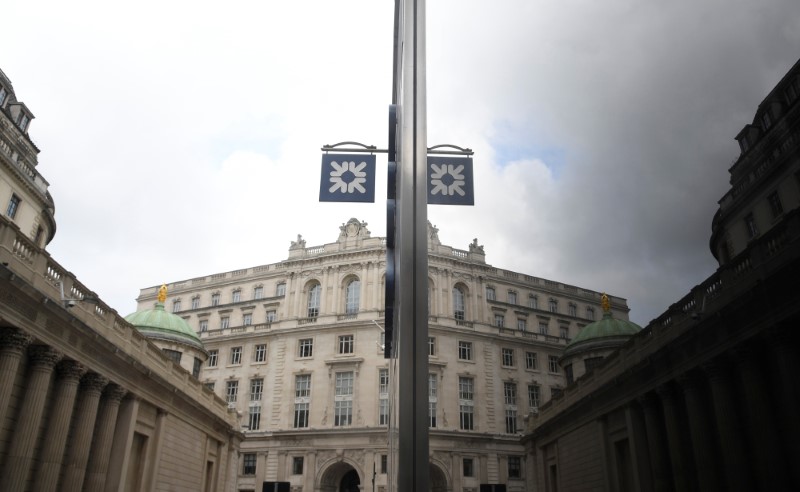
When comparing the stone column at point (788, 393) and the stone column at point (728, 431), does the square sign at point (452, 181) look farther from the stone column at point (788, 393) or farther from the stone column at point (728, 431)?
the stone column at point (788, 393)

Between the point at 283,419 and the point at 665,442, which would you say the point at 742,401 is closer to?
the point at 665,442

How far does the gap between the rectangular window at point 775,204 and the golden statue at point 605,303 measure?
1.49m

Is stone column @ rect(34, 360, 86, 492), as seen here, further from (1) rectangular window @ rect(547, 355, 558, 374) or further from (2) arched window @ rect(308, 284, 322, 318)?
(2) arched window @ rect(308, 284, 322, 318)

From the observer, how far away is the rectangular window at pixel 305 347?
2518 inches

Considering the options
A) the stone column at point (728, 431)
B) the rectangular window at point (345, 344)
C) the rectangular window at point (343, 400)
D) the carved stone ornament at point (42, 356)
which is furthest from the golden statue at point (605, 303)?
the rectangular window at point (345, 344)

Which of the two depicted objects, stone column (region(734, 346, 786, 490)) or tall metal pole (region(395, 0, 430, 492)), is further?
tall metal pole (region(395, 0, 430, 492))

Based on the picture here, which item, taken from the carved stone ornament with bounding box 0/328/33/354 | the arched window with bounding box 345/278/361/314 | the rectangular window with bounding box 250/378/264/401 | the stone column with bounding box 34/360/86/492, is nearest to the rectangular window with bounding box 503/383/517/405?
the carved stone ornament with bounding box 0/328/33/354

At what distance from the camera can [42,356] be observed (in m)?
17.6

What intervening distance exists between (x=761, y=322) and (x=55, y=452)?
20889 millimetres

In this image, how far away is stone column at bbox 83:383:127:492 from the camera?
835 inches

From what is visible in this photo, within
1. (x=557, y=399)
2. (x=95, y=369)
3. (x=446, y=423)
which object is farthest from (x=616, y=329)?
(x=95, y=369)

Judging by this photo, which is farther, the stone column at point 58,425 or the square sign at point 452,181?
the stone column at point 58,425

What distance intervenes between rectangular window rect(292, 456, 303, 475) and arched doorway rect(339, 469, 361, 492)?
14.5ft

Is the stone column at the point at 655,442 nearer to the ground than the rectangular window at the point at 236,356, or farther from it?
nearer to the ground
